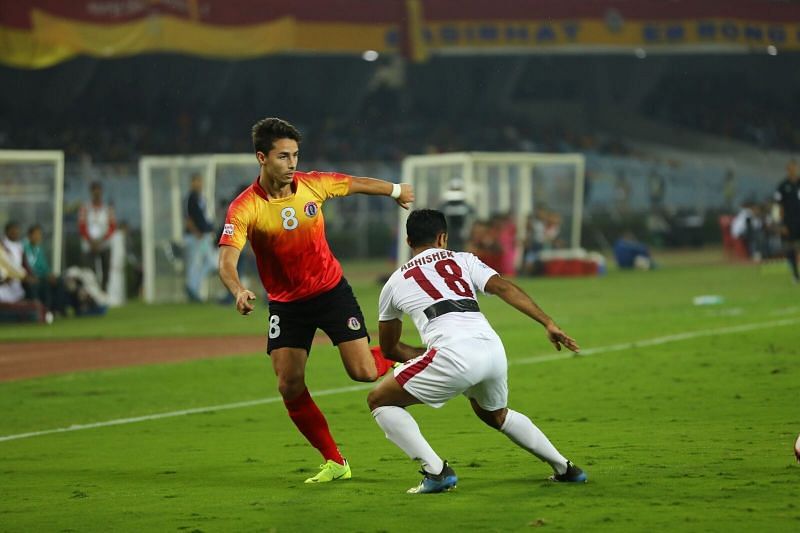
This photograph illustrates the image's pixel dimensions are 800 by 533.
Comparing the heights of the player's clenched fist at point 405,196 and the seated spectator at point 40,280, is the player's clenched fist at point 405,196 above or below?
above

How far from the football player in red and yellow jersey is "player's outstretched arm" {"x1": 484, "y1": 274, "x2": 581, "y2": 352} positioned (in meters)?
1.40

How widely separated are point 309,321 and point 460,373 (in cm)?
151

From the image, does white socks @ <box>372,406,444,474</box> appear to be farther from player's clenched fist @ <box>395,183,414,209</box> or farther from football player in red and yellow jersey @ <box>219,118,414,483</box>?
player's clenched fist @ <box>395,183,414,209</box>

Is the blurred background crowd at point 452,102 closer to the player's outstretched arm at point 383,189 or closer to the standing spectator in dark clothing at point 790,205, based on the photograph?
the standing spectator in dark clothing at point 790,205

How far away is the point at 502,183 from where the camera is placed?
33.1m

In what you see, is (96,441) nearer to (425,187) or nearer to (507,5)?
(425,187)

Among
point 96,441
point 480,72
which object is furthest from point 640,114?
point 96,441

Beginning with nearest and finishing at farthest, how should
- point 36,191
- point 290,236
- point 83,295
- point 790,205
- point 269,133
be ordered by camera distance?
1. point 269,133
2. point 290,236
3. point 790,205
4. point 83,295
5. point 36,191

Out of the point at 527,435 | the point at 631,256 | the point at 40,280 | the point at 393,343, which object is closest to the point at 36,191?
the point at 40,280

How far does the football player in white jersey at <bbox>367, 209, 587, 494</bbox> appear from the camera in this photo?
768 centimetres

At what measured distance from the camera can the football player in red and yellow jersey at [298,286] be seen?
8.61 metres

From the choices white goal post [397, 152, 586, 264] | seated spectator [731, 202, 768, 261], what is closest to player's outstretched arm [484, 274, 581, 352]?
white goal post [397, 152, 586, 264]

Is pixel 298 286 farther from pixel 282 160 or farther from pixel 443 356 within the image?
pixel 443 356

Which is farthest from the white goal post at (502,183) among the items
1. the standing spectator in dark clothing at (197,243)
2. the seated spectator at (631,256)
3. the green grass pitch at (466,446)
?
the green grass pitch at (466,446)
